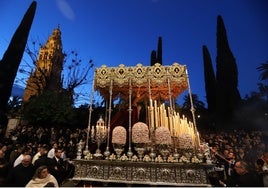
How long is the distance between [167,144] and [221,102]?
63.9 ft

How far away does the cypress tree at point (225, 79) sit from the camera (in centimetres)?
2145

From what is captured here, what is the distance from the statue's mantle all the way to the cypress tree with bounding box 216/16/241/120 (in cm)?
1907

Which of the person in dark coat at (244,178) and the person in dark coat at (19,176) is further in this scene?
the person in dark coat at (19,176)

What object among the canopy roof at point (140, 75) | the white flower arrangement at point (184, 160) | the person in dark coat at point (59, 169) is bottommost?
the person in dark coat at point (59, 169)

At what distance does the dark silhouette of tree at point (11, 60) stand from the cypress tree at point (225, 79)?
22219mm

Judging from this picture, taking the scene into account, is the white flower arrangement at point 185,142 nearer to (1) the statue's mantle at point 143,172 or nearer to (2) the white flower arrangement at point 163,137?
(2) the white flower arrangement at point 163,137

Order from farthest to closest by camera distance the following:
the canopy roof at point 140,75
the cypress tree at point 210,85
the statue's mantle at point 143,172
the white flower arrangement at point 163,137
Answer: the cypress tree at point 210,85
the canopy roof at point 140,75
the white flower arrangement at point 163,137
the statue's mantle at point 143,172

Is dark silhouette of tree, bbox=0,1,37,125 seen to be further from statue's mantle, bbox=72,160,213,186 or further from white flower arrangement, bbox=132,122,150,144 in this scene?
white flower arrangement, bbox=132,122,150,144

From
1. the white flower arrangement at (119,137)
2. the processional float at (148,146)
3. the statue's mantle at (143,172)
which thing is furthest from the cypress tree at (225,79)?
the white flower arrangement at (119,137)

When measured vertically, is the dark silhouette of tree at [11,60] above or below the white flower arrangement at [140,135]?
above

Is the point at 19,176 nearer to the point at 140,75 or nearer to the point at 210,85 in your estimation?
the point at 140,75

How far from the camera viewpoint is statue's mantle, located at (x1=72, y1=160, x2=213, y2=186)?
3934 mm

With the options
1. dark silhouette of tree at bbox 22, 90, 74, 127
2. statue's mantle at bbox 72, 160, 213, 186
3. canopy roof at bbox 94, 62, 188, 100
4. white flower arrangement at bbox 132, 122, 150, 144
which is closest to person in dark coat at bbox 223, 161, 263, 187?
statue's mantle at bbox 72, 160, 213, 186

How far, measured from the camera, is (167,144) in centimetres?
431
